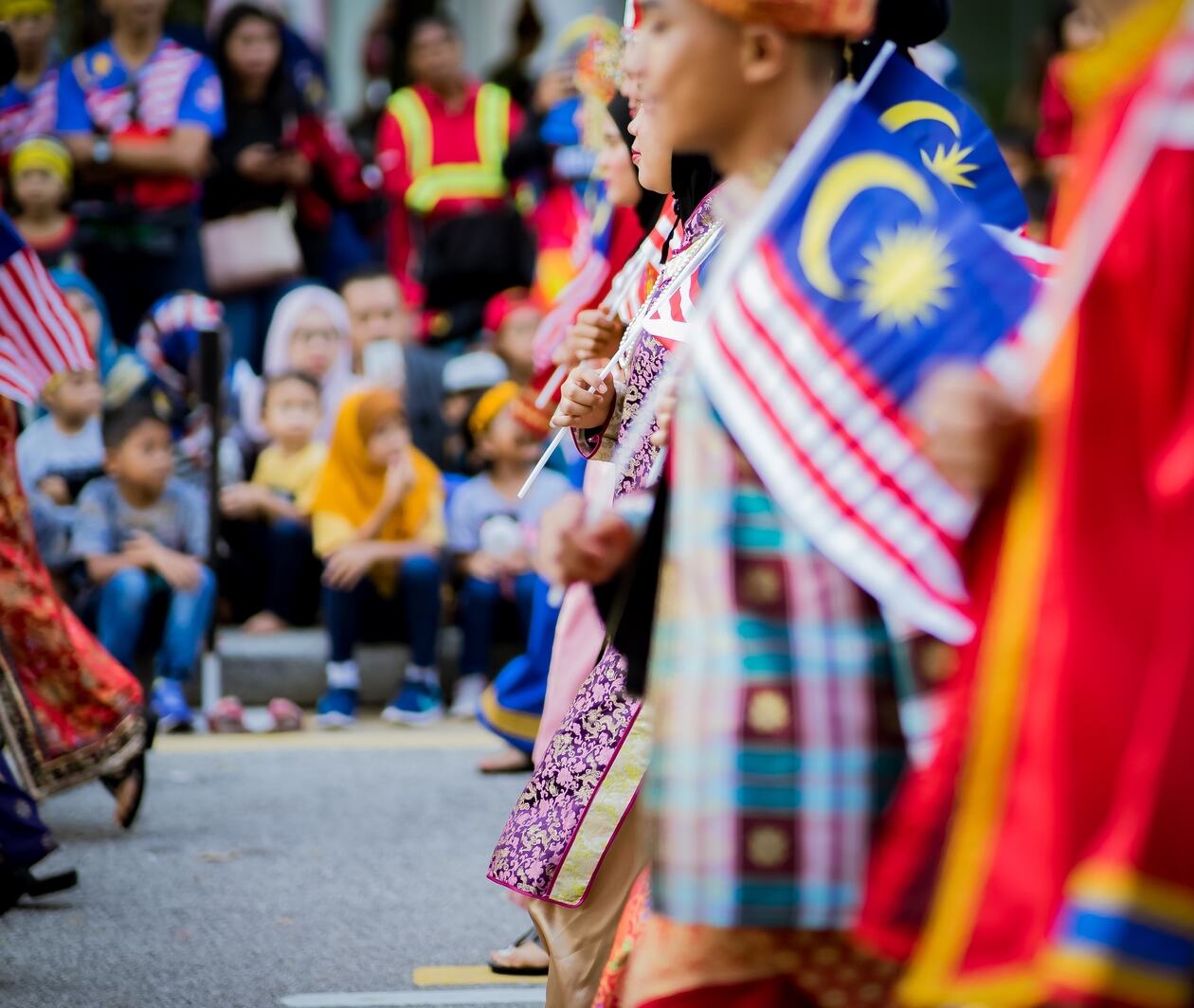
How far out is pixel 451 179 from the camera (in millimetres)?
9953

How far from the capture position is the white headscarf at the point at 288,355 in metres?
8.82

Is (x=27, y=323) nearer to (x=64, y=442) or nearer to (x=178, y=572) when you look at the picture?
(x=178, y=572)

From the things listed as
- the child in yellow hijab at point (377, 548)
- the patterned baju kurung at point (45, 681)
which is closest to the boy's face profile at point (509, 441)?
the child in yellow hijab at point (377, 548)

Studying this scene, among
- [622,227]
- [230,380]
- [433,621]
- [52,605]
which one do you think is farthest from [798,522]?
[230,380]

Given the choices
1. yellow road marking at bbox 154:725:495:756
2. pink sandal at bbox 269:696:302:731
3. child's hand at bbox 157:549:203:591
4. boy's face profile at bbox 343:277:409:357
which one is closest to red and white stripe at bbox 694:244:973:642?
yellow road marking at bbox 154:725:495:756

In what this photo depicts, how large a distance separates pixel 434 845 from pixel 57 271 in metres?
3.72

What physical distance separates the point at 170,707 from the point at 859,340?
561cm

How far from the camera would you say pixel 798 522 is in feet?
6.61

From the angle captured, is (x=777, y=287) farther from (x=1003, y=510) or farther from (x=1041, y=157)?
(x=1041, y=157)

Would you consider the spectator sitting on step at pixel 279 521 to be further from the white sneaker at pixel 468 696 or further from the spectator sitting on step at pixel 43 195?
the spectator sitting on step at pixel 43 195

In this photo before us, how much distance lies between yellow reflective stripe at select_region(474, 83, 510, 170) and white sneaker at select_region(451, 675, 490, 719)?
3245 mm

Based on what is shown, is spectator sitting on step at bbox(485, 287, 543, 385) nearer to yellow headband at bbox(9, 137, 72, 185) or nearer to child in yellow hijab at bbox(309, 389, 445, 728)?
child in yellow hijab at bbox(309, 389, 445, 728)

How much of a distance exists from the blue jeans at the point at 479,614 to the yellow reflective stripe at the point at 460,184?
278cm

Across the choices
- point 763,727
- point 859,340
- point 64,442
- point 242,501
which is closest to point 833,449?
point 859,340
